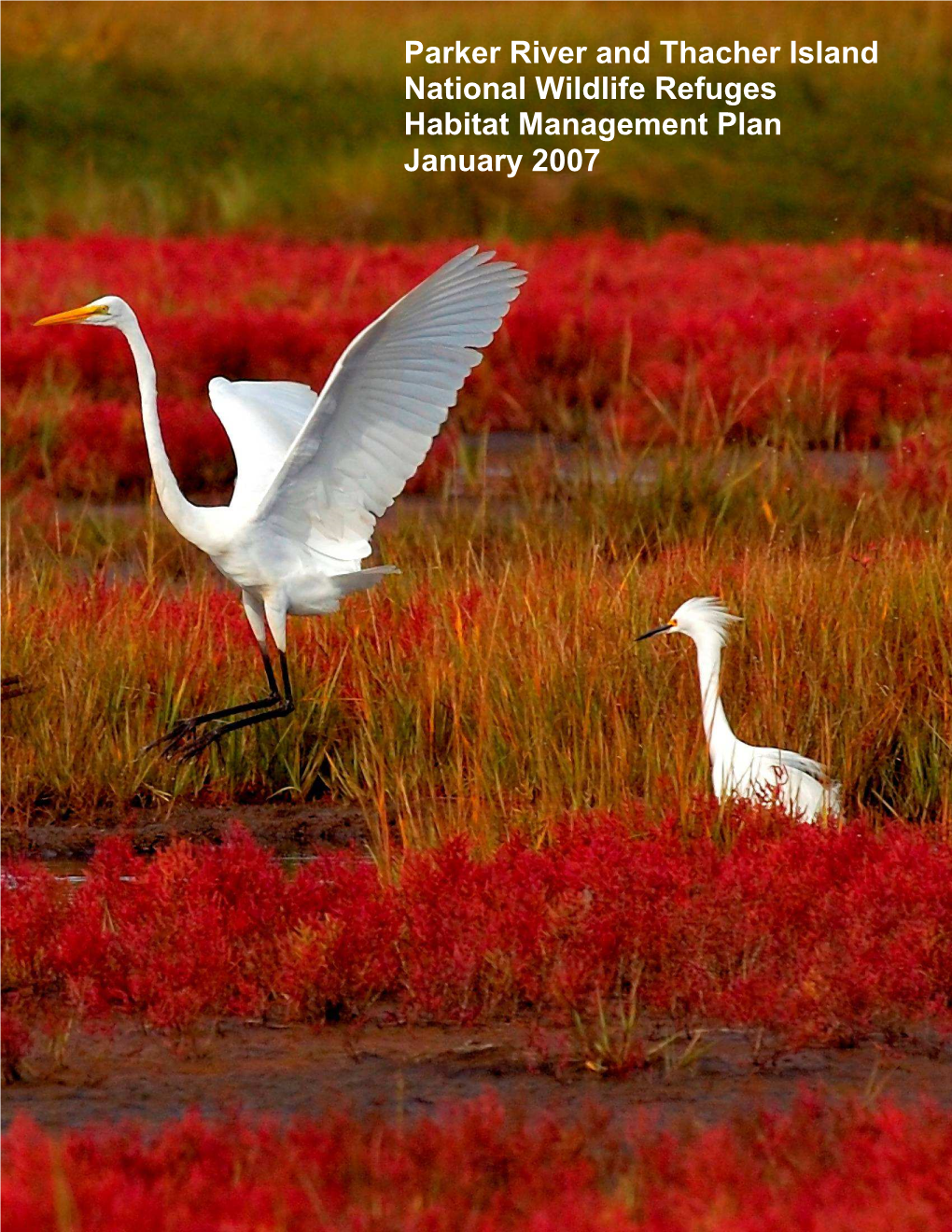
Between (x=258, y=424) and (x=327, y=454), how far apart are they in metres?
0.76

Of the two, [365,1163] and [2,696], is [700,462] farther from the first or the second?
[365,1163]

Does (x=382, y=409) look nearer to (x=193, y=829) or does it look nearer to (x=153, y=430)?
(x=153, y=430)

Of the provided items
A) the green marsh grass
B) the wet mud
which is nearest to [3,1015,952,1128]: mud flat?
the green marsh grass

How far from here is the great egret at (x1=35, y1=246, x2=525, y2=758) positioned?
17.5 feet

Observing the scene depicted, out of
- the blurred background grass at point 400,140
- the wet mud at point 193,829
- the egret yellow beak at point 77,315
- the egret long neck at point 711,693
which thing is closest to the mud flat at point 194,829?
the wet mud at point 193,829

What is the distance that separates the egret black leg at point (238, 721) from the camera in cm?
595

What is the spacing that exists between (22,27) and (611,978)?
19.4 meters

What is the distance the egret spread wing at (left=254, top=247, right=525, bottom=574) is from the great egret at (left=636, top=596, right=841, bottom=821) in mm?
885

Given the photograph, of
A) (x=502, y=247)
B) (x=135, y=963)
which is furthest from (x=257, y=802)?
(x=502, y=247)

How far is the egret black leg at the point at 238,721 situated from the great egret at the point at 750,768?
3.95ft

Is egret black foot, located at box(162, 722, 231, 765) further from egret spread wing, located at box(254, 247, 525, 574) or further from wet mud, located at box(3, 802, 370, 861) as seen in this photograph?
egret spread wing, located at box(254, 247, 525, 574)

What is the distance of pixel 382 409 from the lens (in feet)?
18.3

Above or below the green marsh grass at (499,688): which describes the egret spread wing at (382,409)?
above

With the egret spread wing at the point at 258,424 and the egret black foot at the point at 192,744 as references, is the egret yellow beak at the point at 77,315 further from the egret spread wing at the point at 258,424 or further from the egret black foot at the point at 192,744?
the egret black foot at the point at 192,744
